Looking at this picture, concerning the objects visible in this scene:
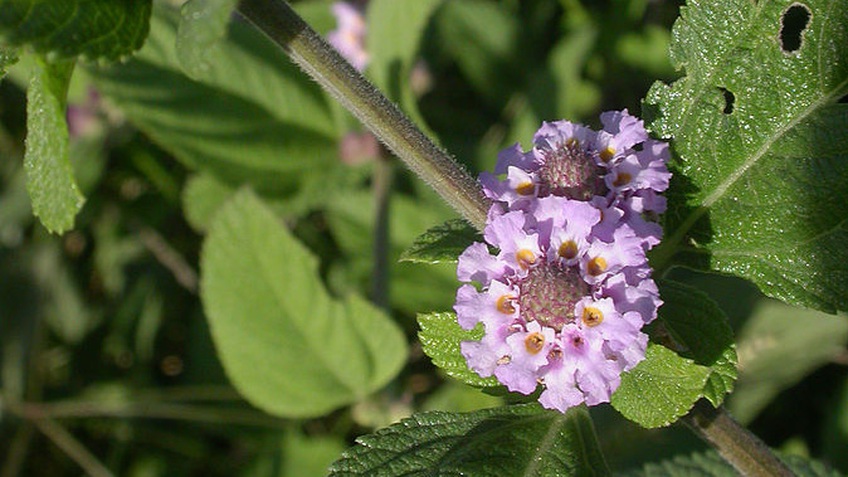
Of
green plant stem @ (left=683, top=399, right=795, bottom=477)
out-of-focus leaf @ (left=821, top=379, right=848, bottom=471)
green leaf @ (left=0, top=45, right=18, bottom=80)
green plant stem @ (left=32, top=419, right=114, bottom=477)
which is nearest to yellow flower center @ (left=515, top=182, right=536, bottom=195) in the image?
green plant stem @ (left=683, top=399, right=795, bottom=477)

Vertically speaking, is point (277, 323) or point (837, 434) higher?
point (837, 434)

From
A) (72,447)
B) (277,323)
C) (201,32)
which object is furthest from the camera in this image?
(72,447)

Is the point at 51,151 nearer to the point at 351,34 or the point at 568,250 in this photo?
the point at 568,250

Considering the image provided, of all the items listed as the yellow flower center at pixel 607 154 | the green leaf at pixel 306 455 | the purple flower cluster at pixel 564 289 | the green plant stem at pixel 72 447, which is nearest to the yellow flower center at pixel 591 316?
the purple flower cluster at pixel 564 289

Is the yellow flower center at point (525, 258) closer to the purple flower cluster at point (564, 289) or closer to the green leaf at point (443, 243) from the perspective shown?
the purple flower cluster at point (564, 289)

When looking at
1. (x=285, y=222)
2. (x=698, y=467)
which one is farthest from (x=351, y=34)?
(x=698, y=467)

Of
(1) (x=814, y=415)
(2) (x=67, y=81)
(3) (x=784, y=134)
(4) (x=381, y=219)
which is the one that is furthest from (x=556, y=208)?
(1) (x=814, y=415)

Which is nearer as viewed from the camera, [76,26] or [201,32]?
[201,32]
